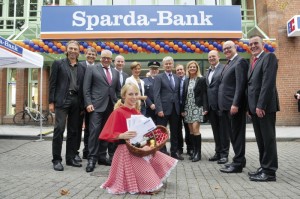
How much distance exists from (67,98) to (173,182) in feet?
7.80

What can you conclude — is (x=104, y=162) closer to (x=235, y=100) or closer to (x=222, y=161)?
(x=222, y=161)

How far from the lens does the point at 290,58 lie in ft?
47.2

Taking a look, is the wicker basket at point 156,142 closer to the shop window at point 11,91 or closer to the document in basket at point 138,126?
the document in basket at point 138,126

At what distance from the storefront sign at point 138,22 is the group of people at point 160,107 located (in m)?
6.23

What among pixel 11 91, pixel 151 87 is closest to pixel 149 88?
pixel 151 87

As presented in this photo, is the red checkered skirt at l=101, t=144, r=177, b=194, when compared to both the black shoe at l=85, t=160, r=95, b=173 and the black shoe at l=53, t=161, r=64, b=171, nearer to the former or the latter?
the black shoe at l=85, t=160, r=95, b=173

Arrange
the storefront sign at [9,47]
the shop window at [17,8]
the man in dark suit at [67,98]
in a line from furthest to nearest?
the shop window at [17,8]
the storefront sign at [9,47]
the man in dark suit at [67,98]

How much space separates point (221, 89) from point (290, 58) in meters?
10.4

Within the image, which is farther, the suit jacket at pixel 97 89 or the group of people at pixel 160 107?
the suit jacket at pixel 97 89

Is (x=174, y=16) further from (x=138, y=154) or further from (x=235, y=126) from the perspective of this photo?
(x=138, y=154)

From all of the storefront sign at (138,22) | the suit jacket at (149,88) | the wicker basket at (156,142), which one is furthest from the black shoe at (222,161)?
the storefront sign at (138,22)

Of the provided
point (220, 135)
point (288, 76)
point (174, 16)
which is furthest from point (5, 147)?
point (288, 76)

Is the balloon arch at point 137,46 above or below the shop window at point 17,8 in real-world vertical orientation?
below

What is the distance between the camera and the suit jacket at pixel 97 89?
5.44 metres
